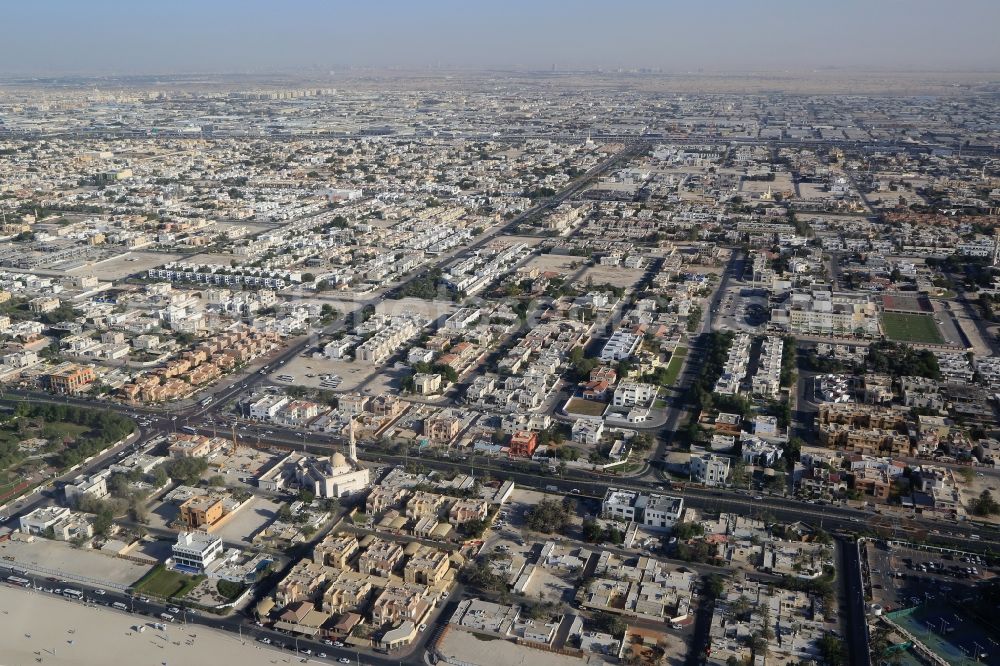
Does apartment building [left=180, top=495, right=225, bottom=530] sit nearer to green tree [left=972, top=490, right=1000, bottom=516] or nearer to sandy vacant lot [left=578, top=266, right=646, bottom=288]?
green tree [left=972, top=490, right=1000, bottom=516]

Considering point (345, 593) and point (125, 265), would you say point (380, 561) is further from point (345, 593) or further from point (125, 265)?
point (125, 265)

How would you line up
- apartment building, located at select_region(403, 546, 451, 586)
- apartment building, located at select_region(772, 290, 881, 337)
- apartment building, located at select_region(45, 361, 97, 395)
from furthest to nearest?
1. apartment building, located at select_region(772, 290, 881, 337)
2. apartment building, located at select_region(45, 361, 97, 395)
3. apartment building, located at select_region(403, 546, 451, 586)

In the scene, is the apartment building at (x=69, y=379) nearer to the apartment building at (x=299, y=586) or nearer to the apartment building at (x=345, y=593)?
the apartment building at (x=299, y=586)

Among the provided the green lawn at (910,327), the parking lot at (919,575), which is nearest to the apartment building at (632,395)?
the parking lot at (919,575)

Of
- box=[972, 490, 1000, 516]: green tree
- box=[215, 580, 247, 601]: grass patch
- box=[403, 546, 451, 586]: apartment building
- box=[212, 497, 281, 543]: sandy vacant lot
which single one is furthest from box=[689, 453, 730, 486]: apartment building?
box=[215, 580, 247, 601]: grass patch

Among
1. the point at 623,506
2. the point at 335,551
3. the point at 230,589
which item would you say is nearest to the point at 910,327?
the point at 623,506

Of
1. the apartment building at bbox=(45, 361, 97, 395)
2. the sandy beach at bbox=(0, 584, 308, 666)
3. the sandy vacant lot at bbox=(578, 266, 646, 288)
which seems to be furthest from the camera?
the sandy vacant lot at bbox=(578, 266, 646, 288)

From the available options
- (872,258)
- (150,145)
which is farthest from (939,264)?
(150,145)
